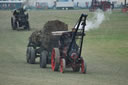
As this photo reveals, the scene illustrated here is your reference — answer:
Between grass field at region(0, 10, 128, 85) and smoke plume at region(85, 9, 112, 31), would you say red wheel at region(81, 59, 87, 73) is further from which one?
smoke plume at region(85, 9, 112, 31)

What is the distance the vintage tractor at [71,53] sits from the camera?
17344 millimetres

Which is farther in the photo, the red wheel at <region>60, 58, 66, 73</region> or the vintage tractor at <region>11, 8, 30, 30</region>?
the vintage tractor at <region>11, 8, 30, 30</region>

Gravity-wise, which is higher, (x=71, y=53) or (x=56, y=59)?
(x=71, y=53)

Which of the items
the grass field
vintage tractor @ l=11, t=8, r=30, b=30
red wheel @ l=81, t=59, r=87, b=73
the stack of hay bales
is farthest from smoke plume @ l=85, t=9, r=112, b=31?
vintage tractor @ l=11, t=8, r=30, b=30

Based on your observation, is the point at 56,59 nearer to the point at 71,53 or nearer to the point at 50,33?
the point at 71,53

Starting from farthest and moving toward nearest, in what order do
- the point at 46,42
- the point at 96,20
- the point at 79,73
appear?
the point at 96,20 → the point at 46,42 → the point at 79,73

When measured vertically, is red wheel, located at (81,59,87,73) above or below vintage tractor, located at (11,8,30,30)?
above

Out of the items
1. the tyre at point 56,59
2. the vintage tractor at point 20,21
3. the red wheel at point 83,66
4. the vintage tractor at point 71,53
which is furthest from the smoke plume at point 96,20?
the vintage tractor at point 20,21

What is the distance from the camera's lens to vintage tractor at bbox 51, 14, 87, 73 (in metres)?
17.3

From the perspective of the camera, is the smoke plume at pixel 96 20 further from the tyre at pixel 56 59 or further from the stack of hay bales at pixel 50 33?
the tyre at pixel 56 59

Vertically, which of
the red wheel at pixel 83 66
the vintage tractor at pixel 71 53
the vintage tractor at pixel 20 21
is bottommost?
the vintage tractor at pixel 20 21

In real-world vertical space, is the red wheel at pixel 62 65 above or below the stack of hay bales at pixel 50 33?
below

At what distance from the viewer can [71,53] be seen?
17375mm

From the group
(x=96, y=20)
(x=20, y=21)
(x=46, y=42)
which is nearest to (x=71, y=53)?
(x=46, y=42)
